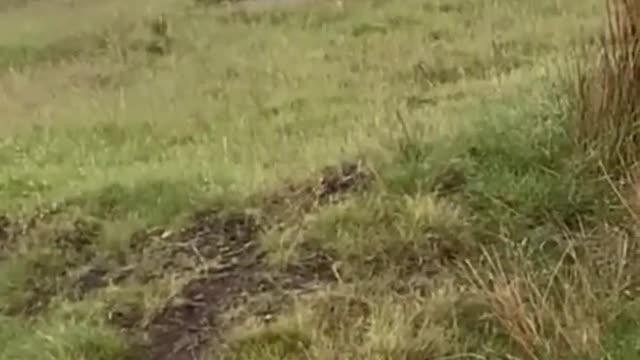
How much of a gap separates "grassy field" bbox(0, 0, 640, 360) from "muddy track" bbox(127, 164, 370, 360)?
11 millimetres

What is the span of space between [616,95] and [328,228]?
1.19m

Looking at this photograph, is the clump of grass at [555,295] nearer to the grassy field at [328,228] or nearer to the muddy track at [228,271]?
the grassy field at [328,228]

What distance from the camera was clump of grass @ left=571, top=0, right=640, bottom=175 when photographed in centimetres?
520

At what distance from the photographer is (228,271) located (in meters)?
A: 5.28

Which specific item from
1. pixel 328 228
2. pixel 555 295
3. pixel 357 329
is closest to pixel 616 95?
pixel 555 295

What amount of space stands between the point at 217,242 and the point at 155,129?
3404 millimetres

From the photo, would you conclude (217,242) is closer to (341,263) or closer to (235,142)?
(341,263)

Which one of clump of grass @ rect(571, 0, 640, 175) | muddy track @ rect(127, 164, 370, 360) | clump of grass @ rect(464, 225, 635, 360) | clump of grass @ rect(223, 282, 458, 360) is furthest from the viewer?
clump of grass @ rect(571, 0, 640, 175)

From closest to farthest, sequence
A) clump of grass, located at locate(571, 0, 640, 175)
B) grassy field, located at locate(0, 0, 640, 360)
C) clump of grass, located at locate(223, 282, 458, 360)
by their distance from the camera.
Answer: clump of grass, located at locate(223, 282, 458, 360) → grassy field, located at locate(0, 0, 640, 360) → clump of grass, located at locate(571, 0, 640, 175)

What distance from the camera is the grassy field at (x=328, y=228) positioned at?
4.51m

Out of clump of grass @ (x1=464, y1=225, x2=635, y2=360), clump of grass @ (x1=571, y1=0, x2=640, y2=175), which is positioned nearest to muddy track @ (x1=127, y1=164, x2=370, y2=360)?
clump of grass @ (x1=464, y1=225, x2=635, y2=360)

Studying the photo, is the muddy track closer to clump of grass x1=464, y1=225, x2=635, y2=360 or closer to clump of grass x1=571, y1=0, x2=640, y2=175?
clump of grass x1=464, y1=225, x2=635, y2=360

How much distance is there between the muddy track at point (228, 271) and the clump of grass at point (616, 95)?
101cm

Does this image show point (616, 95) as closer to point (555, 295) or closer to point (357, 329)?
point (555, 295)
